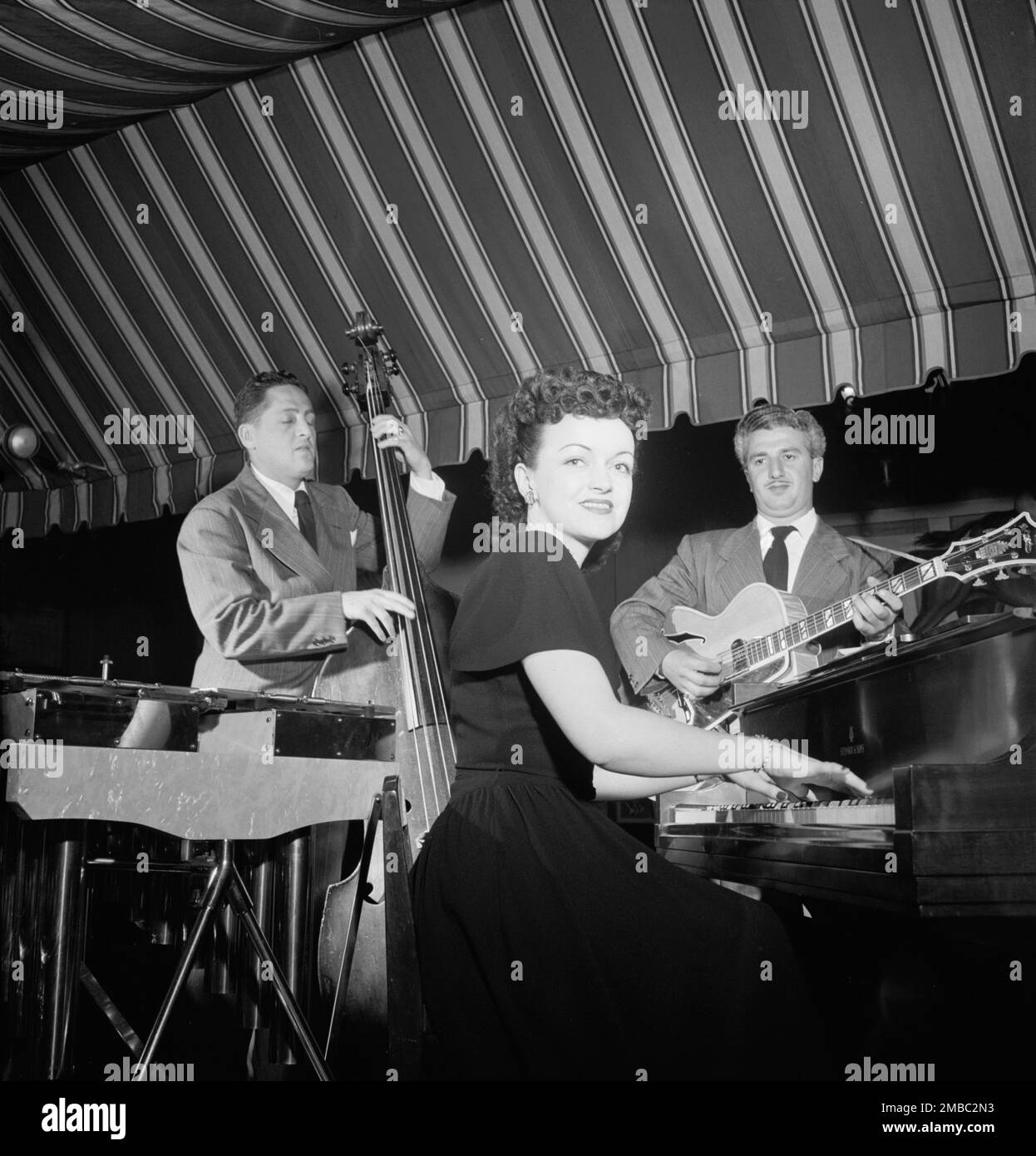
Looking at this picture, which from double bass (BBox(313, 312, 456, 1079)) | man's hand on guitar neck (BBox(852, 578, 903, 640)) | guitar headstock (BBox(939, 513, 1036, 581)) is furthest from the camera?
man's hand on guitar neck (BBox(852, 578, 903, 640))

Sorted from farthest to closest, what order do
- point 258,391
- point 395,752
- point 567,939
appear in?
point 258,391, point 395,752, point 567,939

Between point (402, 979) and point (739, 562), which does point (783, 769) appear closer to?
point (402, 979)

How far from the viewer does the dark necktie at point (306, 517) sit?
3.93m

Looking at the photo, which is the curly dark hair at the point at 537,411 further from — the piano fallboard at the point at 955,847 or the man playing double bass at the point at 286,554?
the man playing double bass at the point at 286,554

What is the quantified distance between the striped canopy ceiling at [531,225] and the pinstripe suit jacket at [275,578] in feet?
0.73

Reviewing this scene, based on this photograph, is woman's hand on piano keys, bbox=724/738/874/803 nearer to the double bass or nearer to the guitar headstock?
the double bass

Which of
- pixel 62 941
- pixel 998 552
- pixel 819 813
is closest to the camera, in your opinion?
pixel 819 813

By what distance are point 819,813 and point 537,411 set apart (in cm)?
89

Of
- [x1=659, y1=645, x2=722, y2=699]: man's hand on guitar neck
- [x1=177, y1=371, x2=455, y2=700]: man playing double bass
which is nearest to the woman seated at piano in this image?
[x1=659, y1=645, x2=722, y2=699]: man's hand on guitar neck

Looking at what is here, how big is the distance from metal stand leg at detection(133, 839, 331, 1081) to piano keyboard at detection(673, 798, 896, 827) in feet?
3.35

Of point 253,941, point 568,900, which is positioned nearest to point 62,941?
point 253,941

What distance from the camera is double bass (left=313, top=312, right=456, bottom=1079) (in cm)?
263

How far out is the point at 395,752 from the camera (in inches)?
117

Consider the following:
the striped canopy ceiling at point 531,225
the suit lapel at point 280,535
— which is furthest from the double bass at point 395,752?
the striped canopy ceiling at point 531,225
